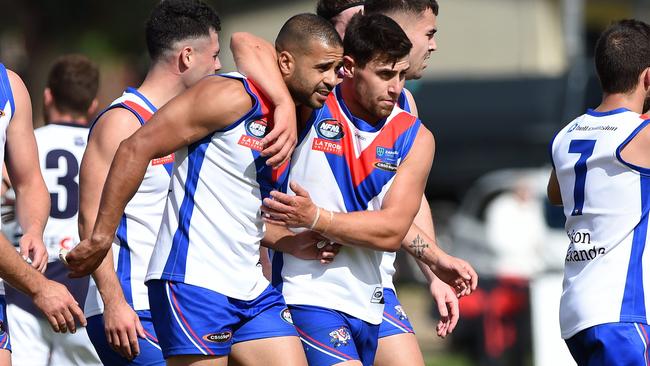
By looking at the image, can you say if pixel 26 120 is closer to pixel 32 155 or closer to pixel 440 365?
pixel 32 155

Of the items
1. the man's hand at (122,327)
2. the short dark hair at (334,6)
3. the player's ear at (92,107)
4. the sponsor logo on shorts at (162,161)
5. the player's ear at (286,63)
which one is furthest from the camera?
the player's ear at (92,107)

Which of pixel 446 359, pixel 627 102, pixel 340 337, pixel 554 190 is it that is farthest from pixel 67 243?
pixel 446 359

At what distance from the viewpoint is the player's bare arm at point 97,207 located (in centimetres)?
575

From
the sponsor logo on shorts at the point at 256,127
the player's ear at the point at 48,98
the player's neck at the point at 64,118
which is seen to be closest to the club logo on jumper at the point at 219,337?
the sponsor logo on shorts at the point at 256,127

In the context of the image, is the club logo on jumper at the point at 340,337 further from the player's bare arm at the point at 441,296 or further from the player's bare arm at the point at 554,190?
the player's bare arm at the point at 554,190

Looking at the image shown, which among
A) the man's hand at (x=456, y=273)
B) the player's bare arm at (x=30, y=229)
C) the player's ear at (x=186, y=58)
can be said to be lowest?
the man's hand at (x=456, y=273)

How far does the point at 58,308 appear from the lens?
5.37 metres

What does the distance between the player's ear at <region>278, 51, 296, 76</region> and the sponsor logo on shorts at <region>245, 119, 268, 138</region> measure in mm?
313

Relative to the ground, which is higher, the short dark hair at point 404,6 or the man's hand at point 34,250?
the short dark hair at point 404,6

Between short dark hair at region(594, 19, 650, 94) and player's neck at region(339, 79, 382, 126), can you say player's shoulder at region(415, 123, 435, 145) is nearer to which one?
player's neck at region(339, 79, 382, 126)

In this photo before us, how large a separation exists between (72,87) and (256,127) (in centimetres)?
255

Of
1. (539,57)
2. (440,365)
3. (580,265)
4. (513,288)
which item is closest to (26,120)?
(580,265)

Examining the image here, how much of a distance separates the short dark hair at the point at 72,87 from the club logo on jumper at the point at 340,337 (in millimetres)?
2741

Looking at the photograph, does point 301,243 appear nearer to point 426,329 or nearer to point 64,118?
point 64,118
